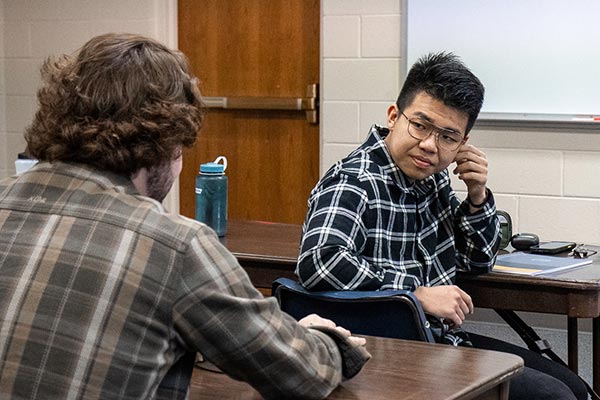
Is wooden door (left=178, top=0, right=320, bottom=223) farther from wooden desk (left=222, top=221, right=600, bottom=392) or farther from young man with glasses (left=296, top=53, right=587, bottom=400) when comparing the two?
young man with glasses (left=296, top=53, right=587, bottom=400)

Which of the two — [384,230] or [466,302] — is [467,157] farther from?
[466,302]

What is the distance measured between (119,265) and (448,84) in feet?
4.27

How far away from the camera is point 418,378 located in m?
1.53

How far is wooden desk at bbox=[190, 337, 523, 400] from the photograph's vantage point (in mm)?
1469

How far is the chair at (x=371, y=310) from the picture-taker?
2064mm

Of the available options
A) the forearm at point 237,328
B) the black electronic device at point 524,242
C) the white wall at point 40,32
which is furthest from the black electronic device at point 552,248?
the white wall at point 40,32

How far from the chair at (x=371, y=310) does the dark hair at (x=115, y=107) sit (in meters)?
0.84

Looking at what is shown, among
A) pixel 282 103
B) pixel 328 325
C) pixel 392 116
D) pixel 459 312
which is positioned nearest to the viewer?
pixel 328 325

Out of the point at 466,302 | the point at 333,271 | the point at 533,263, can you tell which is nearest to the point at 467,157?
the point at 533,263

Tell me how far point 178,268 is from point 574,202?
316cm

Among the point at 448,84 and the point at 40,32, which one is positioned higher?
the point at 40,32

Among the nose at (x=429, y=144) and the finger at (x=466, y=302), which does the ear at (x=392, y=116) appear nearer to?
the nose at (x=429, y=144)

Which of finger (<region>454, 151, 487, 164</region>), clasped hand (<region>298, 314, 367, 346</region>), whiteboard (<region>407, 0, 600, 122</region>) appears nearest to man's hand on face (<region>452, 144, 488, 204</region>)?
finger (<region>454, 151, 487, 164</region>)

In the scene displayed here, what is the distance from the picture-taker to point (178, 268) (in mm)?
1269
